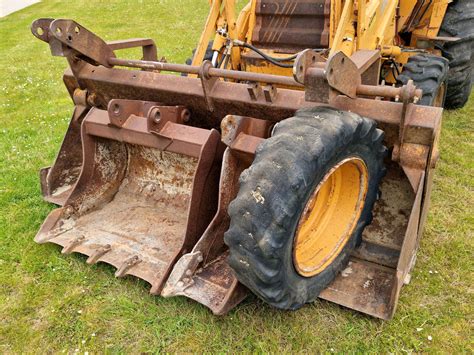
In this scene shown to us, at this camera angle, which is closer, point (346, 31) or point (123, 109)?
point (123, 109)

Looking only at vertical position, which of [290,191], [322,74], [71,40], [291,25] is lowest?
[290,191]

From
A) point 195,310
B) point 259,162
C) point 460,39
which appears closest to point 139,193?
point 195,310

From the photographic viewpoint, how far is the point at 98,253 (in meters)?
2.77

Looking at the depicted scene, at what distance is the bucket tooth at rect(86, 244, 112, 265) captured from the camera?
8.99 feet

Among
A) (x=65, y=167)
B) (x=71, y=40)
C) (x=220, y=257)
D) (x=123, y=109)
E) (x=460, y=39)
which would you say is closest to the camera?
(x=220, y=257)

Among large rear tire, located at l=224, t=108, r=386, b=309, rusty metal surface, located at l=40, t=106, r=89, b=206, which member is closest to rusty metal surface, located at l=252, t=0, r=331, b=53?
large rear tire, located at l=224, t=108, r=386, b=309

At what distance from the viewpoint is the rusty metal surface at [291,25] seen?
346cm

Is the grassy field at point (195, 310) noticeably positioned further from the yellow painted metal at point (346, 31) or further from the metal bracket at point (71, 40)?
the yellow painted metal at point (346, 31)

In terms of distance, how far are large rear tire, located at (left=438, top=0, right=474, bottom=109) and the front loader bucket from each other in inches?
122

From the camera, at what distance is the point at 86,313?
2.62 meters

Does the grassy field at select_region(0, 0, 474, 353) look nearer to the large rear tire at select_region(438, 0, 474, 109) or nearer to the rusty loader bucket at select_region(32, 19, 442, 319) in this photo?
the rusty loader bucket at select_region(32, 19, 442, 319)

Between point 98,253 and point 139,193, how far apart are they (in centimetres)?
67

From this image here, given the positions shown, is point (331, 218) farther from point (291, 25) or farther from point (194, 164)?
point (291, 25)

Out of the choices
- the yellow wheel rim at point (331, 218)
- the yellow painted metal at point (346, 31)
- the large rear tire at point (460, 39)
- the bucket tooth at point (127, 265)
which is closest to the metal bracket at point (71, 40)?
the bucket tooth at point (127, 265)
